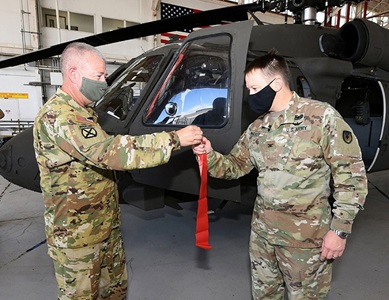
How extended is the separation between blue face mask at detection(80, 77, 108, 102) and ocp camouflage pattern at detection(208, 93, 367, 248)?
75 centimetres

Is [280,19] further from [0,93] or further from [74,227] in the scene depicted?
[74,227]

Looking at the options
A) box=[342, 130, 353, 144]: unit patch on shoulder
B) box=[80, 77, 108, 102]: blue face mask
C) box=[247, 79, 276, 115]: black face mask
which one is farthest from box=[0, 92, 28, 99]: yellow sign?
box=[342, 130, 353, 144]: unit patch on shoulder

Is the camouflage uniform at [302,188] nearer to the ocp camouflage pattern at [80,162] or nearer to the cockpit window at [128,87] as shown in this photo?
the ocp camouflage pattern at [80,162]

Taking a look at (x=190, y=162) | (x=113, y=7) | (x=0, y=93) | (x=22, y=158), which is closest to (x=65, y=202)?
(x=190, y=162)

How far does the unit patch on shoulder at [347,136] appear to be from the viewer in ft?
5.21

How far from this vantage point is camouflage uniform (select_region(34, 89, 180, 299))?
4.90ft

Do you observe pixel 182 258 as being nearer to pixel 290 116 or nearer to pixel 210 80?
pixel 210 80

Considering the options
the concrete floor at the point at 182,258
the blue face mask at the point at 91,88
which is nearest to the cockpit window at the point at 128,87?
the blue face mask at the point at 91,88

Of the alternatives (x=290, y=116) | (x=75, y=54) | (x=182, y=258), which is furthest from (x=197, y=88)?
(x=182, y=258)

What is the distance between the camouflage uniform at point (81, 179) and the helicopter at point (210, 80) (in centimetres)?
84

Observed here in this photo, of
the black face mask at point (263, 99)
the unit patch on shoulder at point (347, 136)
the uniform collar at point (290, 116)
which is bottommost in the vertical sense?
the unit patch on shoulder at point (347, 136)

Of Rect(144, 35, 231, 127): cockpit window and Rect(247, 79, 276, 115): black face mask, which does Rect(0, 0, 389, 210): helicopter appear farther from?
Rect(247, 79, 276, 115): black face mask

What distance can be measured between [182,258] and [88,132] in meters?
2.11

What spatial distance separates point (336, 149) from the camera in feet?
5.17
